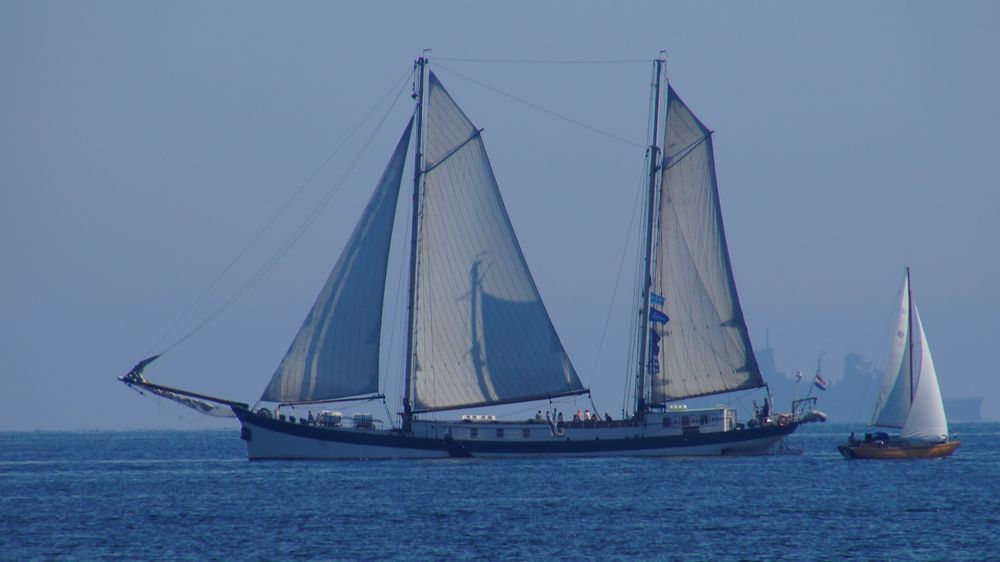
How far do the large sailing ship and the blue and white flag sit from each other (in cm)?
9

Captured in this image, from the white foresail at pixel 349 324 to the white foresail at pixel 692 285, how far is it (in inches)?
688

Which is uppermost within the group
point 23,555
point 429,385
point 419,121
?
point 419,121

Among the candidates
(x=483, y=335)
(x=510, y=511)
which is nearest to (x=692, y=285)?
(x=483, y=335)

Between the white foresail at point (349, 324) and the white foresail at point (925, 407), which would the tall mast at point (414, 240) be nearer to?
the white foresail at point (349, 324)

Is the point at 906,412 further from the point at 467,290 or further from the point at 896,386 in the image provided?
the point at 467,290

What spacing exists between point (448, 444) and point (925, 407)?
30.8 meters

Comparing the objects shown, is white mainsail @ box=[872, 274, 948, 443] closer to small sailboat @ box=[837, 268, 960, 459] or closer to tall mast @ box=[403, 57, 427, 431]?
small sailboat @ box=[837, 268, 960, 459]

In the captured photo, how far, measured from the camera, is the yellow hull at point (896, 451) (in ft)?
334

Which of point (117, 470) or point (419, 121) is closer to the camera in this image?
point (419, 121)

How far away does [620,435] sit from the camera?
96.3 m

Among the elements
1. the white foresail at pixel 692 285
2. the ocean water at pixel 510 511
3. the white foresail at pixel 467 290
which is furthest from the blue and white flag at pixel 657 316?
the ocean water at pixel 510 511

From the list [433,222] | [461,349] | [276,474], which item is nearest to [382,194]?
[433,222]

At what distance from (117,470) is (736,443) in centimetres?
3947

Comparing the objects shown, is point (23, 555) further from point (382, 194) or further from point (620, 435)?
point (620, 435)
